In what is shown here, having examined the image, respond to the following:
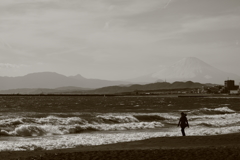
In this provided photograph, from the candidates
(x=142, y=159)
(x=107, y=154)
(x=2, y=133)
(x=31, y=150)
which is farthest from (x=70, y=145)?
(x=2, y=133)

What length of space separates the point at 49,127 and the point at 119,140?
9.78 metres

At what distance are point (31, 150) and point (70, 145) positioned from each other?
2.78 metres

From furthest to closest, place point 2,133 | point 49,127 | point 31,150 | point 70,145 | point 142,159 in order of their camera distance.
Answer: point 49,127 → point 2,133 → point 70,145 → point 31,150 → point 142,159

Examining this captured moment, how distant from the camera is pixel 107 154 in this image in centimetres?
1664

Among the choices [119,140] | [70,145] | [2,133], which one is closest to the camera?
[70,145]

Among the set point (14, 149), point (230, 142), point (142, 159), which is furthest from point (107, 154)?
point (230, 142)

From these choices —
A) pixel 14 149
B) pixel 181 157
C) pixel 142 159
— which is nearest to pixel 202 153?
pixel 181 157

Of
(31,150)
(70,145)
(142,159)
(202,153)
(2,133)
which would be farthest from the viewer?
(2,133)

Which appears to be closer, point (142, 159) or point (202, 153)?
point (142, 159)

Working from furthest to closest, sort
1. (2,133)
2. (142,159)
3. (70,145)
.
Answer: (2,133)
(70,145)
(142,159)

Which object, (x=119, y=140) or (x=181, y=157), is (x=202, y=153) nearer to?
(x=181, y=157)

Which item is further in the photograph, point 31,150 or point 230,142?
point 230,142

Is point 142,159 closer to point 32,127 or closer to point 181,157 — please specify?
point 181,157

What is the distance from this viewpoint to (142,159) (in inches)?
608
